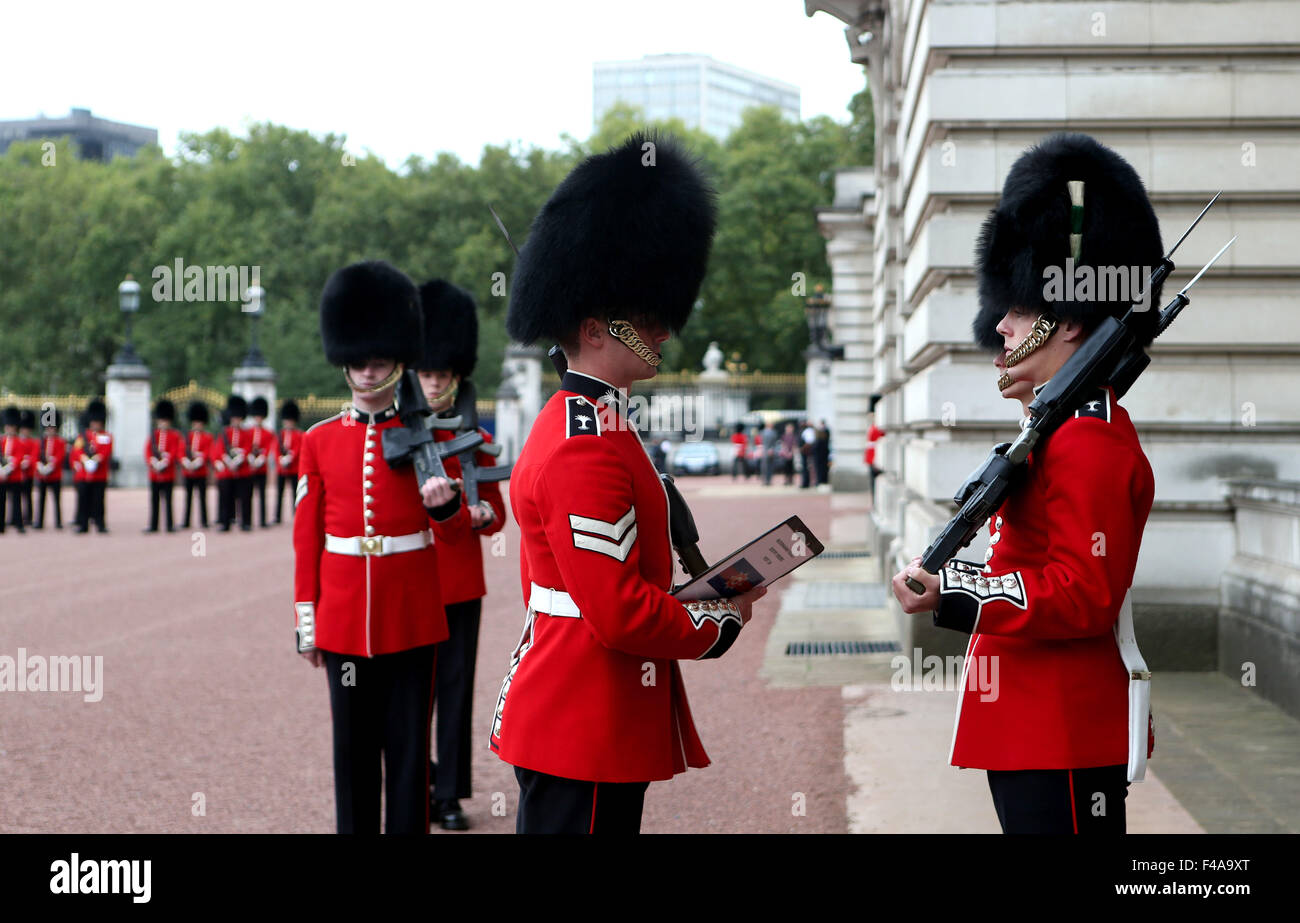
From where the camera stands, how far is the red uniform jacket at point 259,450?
19.7m

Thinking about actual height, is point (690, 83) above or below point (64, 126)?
above

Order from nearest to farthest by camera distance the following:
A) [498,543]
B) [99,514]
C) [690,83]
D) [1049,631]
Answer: [1049,631] < [498,543] < [99,514] < [690,83]

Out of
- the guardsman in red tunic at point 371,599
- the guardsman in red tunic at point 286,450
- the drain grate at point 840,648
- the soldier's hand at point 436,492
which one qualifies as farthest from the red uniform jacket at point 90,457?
the soldier's hand at point 436,492

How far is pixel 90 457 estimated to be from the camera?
19.0 meters

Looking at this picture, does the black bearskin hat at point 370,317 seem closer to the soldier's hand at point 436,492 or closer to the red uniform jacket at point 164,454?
the soldier's hand at point 436,492

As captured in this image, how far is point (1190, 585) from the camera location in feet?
24.1

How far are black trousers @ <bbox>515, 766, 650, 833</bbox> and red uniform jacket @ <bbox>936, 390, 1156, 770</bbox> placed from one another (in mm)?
688

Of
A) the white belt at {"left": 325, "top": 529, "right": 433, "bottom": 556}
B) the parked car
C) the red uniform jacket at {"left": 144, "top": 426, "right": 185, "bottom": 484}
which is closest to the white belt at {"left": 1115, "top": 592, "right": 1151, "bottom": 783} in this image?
the white belt at {"left": 325, "top": 529, "right": 433, "bottom": 556}

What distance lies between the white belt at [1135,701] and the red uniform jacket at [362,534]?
7.58ft

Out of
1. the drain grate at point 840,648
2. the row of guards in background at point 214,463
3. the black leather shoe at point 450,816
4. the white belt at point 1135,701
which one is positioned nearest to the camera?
the white belt at point 1135,701

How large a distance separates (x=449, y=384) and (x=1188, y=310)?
3.95 meters

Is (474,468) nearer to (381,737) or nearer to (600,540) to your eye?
(381,737)
